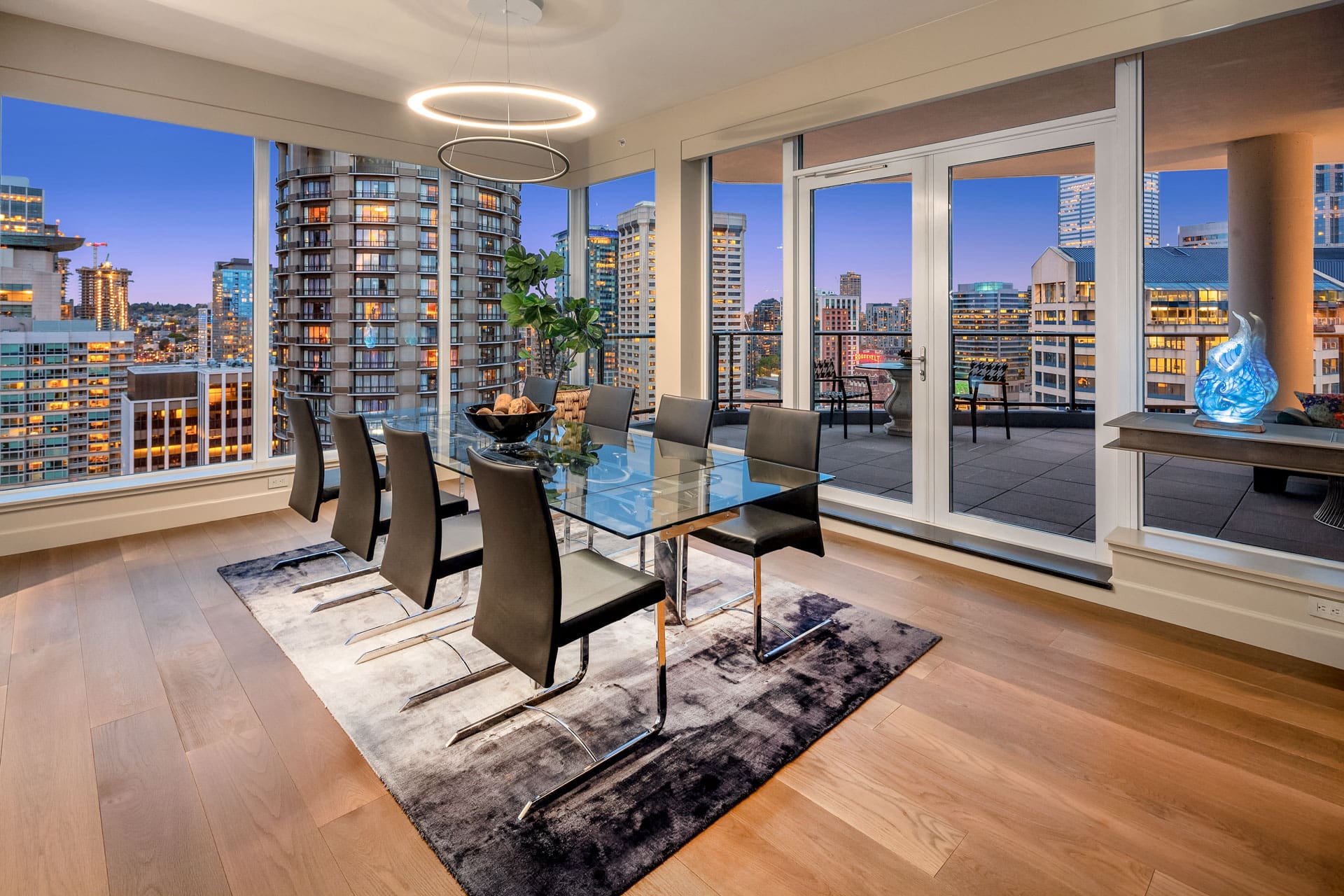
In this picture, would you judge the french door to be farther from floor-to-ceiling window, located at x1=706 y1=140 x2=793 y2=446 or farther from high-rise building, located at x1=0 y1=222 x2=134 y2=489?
high-rise building, located at x1=0 y1=222 x2=134 y2=489

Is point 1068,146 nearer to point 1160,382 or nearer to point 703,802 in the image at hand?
point 1160,382

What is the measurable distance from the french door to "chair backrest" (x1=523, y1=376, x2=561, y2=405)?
162 centimetres

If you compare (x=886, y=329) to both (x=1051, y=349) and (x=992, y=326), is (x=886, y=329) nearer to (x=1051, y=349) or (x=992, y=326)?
(x=992, y=326)

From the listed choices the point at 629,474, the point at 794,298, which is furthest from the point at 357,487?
the point at 794,298

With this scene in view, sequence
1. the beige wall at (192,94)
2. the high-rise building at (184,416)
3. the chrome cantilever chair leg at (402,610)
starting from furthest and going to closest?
the high-rise building at (184,416) < the beige wall at (192,94) < the chrome cantilever chair leg at (402,610)

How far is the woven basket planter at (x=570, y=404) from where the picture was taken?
19.2 feet


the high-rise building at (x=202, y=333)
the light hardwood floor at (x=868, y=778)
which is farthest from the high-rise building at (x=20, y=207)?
the light hardwood floor at (x=868, y=778)

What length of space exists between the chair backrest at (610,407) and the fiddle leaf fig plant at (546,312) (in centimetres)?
177

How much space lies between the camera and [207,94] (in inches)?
168

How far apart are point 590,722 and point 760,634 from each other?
0.76m

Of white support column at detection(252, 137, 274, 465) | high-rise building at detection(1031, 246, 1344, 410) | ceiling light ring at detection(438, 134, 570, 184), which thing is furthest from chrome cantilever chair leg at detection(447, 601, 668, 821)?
white support column at detection(252, 137, 274, 465)

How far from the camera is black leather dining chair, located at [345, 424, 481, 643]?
2264 mm

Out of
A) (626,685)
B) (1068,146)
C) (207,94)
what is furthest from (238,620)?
(1068,146)

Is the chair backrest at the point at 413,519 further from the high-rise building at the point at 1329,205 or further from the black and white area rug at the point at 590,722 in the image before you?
the high-rise building at the point at 1329,205
